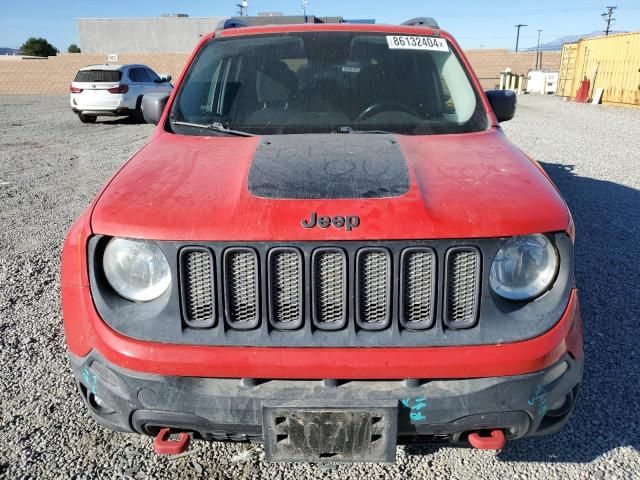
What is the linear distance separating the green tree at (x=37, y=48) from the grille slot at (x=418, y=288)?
61635 mm

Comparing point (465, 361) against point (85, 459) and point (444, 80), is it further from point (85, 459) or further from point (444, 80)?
point (444, 80)

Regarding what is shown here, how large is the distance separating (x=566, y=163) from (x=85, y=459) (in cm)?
875

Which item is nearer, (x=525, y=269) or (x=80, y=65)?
(x=525, y=269)

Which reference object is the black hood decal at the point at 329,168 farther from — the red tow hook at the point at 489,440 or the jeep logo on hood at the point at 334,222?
the red tow hook at the point at 489,440

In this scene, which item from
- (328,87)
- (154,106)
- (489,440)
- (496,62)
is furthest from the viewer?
(496,62)

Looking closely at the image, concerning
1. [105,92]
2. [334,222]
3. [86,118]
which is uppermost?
[334,222]

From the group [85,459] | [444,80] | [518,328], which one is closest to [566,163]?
[444,80]

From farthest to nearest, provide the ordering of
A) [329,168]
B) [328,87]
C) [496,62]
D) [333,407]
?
[496,62]
[328,87]
[329,168]
[333,407]

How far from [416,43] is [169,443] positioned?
8.81 ft

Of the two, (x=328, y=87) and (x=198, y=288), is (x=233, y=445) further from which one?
(x=328, y=87)

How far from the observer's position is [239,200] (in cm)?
191

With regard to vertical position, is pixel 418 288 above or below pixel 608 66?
above

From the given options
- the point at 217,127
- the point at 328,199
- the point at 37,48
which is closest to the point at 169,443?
the point at 328,199

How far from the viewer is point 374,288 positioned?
1.82 m
